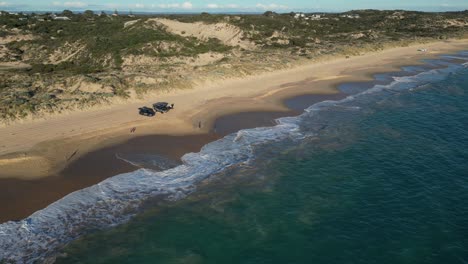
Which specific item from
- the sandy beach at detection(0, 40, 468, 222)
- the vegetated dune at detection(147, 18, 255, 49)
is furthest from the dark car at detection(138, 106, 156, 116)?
the vegetated dune at detection(147, 18, 255, 49)

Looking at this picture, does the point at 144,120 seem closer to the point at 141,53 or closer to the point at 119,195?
the point at 119,195

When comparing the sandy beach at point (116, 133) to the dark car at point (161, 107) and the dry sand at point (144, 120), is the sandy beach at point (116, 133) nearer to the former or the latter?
the dry sand at point (144, 120)

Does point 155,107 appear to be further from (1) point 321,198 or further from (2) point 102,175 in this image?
(1) point 321,198

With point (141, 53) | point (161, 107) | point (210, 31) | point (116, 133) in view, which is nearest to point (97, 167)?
point (116, 133)

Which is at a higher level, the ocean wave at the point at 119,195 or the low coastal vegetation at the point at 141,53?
the low coastal vegetation at the point at 141,53

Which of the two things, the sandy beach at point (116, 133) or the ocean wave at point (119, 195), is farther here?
the sandy beach at point (116, 133)

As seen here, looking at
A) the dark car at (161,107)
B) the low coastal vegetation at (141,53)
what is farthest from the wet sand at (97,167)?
the low coastal vegetation at (141,53)

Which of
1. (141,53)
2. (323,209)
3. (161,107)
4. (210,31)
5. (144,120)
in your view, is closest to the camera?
(323,209)
